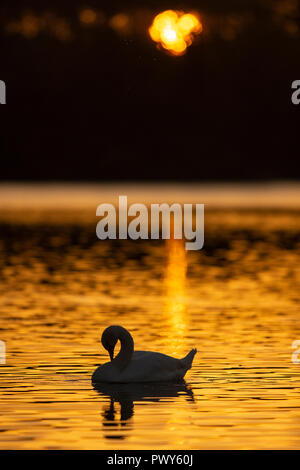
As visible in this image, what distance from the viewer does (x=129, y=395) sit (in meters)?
24.1

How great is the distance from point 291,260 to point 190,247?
11.4 metres

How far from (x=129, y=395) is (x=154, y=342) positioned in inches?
247

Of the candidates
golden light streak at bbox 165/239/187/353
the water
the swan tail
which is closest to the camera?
the water

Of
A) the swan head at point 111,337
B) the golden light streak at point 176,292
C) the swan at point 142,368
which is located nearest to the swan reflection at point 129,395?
the swan at point 142,368

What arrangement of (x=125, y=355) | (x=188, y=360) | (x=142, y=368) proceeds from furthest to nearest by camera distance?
(x=188, y=360), (x=125, y=355), (x=142, y=368)

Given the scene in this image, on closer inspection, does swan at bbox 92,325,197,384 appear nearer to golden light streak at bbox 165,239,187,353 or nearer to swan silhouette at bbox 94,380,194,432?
swan silhouette at bbox 94,380,194,432

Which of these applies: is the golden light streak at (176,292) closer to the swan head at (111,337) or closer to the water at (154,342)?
the water at (154,342)

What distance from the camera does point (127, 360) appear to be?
25.1 m

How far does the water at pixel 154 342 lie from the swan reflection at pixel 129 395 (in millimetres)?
30

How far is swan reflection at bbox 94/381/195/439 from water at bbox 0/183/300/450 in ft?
0.10

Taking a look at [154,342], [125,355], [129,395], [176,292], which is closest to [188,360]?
[125,355]

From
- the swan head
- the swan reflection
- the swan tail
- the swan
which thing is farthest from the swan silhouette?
the swan head

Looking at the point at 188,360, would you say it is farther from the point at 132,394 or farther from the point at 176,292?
the point at 176,292

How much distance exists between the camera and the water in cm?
2112
